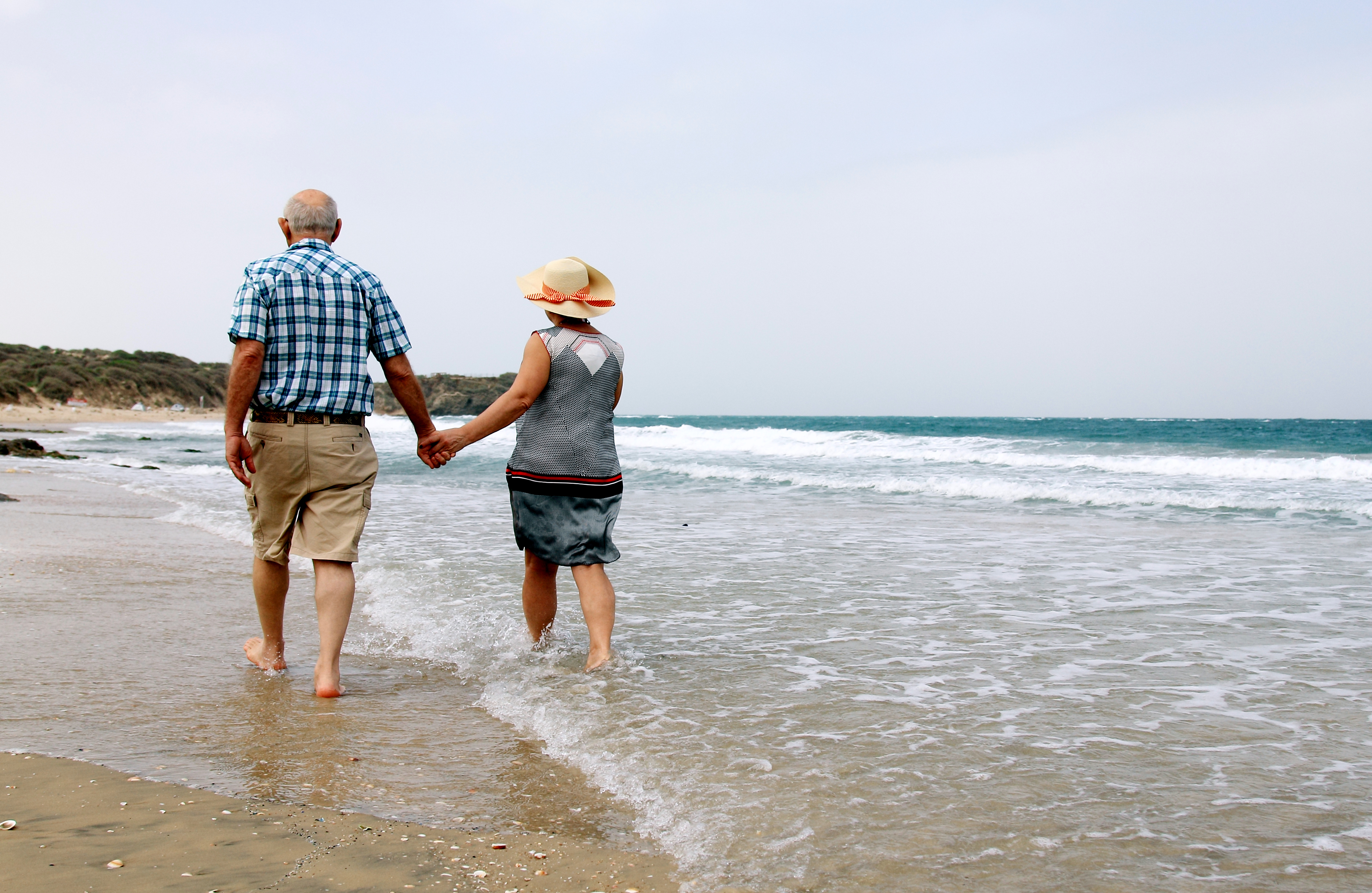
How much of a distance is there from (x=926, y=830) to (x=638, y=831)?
2.44 ft

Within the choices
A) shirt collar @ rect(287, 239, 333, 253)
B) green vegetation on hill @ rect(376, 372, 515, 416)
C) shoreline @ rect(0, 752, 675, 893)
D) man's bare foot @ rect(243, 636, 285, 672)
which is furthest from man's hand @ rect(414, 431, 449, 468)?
green vegetation on hill @ rect(376, 372, 515, 416)

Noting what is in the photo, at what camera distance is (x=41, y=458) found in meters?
19.1

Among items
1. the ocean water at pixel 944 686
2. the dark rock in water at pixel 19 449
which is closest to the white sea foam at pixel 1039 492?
Answer: the ocean water at pixel 944 686

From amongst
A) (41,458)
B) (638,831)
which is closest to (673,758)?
(638,831)

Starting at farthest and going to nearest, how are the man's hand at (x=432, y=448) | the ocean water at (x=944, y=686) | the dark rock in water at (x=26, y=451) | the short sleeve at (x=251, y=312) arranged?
1. the dark rock in water at (x=26, y=451)
2. the man's hand at (x=432, y=448)
3. the short sleeve at (x=251, y=312)
4. the ocean water at (x=944, y=686)

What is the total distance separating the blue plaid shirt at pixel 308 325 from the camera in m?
3.47

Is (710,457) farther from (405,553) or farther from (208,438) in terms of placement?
(208,438)

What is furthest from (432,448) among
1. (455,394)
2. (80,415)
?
(455,394)

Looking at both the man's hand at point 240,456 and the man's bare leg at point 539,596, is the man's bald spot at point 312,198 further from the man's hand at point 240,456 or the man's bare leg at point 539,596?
the man's bare leg at point 539,596

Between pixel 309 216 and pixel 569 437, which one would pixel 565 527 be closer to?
pixel 569 437

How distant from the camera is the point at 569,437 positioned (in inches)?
154

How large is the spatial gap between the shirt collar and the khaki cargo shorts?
70 cm

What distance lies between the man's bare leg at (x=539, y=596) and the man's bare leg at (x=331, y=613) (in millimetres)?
792

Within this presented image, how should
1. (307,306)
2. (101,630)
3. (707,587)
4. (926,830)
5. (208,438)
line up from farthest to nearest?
1. (208,438)
2. (707,587)
3. (101,630)
4. (307,306)
5. (926,830)
